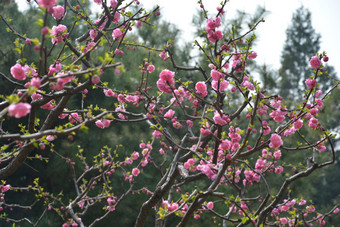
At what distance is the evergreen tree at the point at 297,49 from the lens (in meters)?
18.2

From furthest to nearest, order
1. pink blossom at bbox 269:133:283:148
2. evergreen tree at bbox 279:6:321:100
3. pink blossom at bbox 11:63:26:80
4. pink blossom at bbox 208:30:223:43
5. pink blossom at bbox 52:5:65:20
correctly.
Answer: evergreen tree at bbox 279:6:321:100
pink blossom at bbox 208:30:223:43
pink blossom at bbox 52:5:65:20
pink blossom at bbox 269:133:283:148
pink blossom at bbox 11:63:26:80

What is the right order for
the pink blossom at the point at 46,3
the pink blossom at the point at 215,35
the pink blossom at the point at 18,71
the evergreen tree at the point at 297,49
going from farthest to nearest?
1. the evergreen tree at the point at 297,49
2. the pink blossom at the point at 215,35
3. the pink blossom at the point at 18,71
4. the pink blossom at the point at 46,3

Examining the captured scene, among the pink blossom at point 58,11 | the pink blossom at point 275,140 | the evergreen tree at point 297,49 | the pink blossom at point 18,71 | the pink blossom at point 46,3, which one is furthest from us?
the evergreen tree at point 297,49

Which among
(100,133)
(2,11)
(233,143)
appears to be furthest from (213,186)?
(2,11)

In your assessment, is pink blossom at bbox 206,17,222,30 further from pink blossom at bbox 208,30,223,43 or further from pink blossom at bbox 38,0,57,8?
pink blossom at bbox 38,0,57,8

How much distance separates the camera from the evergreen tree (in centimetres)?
1819

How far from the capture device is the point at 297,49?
19.1 m

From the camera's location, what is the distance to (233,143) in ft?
8.33

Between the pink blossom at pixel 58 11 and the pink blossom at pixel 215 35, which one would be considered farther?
the pink blossom at pixel 215 35

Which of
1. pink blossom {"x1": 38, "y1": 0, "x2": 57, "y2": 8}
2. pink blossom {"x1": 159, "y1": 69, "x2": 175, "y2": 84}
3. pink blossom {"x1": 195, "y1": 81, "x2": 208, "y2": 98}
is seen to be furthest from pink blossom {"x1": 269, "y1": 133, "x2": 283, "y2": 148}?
pink blossom {"x1": 38, "y1": 0, "x2": 57, "y2": 8}

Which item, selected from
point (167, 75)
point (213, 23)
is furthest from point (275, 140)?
point (213, 23)

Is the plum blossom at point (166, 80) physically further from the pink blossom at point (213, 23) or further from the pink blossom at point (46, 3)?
the pink blossom at point (46, 3)

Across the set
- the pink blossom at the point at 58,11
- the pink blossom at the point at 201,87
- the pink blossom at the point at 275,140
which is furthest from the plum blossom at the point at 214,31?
the pink blossom at the point at 58,11

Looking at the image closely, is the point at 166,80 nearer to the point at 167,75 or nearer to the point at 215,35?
the point at 167,75
